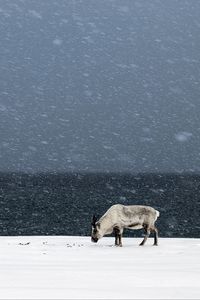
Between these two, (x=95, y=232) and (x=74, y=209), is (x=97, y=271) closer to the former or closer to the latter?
(x=95, y=232)

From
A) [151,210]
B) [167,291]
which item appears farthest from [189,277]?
[151,210]

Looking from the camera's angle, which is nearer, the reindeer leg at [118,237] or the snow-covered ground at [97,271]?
the snow-covered ground at [97,271]

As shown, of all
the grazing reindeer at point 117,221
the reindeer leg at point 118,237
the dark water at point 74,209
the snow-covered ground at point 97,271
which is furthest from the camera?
the dark water at point 74,209

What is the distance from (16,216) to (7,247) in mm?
83358

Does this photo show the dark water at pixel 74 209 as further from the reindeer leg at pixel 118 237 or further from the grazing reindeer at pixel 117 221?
the reindeer leg at pixel 118 237

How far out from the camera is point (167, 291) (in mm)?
7461

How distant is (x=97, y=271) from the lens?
10.1 m

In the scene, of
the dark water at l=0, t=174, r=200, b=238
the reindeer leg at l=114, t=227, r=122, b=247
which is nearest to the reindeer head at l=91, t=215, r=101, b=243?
the reindeer leg at l=114, t=227, r=122, b=247

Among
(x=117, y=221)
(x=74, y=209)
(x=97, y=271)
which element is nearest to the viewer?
(x=97, y=271)

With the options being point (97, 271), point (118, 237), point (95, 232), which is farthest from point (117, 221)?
point (97, 271)

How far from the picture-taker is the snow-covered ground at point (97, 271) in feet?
24.0

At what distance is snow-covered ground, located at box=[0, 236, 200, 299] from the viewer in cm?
732

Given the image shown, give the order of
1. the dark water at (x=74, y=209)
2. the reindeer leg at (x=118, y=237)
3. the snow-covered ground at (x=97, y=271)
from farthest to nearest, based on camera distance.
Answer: the dark water at (x=74, y=209) → the reindeer leg at (x=118, y=237) → the snow-covered ground at (x=97, y=271)

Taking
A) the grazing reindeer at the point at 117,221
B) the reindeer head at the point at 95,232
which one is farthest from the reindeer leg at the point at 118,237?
the reindeer head at the point at 95,232
